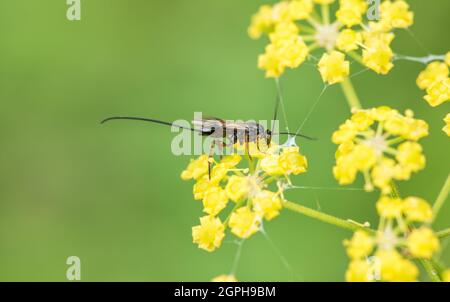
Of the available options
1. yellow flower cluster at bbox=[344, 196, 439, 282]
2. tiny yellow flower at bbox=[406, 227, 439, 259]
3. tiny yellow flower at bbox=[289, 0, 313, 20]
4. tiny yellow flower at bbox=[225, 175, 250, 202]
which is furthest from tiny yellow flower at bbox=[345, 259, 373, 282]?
tiny yellow flower at bbox=[289, 0, 313, 20]

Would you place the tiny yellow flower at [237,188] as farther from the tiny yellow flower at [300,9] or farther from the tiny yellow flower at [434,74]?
the tiny yellow flower at [434,74]

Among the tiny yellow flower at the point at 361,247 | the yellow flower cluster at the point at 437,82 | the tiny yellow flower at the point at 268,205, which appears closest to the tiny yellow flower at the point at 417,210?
the tiny yellow flower at the point at 361,247

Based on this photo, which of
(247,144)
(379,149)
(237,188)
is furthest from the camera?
(247,144)

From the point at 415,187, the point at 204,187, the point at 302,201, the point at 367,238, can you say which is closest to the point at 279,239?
the point at 302,201

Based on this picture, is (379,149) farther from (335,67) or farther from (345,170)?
(335,67)

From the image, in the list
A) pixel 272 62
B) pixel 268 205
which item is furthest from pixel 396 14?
pixel 268 205

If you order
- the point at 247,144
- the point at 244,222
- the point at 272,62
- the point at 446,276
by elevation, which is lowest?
the point at 446,276

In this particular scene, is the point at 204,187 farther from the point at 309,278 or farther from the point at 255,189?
the point at 309,278
